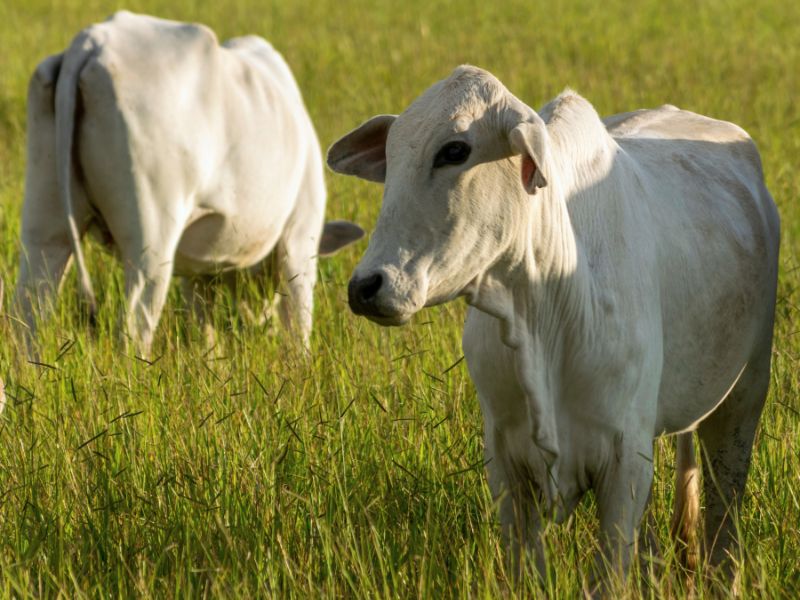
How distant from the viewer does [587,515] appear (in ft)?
11.7

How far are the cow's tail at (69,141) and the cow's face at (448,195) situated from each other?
2.45 metres

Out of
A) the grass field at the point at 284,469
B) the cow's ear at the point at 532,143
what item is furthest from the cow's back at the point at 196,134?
the cow's ear at the point at 532,143

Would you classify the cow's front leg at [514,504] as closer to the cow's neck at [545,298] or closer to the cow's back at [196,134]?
the cow's neck at [545,298]

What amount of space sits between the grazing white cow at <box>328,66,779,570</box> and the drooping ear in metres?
2.77

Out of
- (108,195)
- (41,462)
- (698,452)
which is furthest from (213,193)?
(698,452)

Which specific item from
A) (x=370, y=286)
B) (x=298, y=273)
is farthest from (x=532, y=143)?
(x=298, y=273)

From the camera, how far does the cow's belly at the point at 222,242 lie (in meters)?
5.61

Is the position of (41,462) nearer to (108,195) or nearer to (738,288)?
(108,195)

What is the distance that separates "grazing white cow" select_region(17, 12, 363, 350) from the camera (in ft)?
16.6

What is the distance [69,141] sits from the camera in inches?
196

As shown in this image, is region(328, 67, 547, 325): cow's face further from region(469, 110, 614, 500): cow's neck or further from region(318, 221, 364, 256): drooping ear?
region(318, 221, 364, 256): drooping ear

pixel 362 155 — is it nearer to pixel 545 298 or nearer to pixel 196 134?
pixel 545 298

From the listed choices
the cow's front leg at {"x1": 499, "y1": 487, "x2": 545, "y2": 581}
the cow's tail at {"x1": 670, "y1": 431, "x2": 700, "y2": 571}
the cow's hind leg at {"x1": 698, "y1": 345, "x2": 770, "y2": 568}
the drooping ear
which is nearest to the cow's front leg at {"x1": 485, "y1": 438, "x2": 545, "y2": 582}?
the cow's front leg at {"x1": 499, "y1": 487, "x2": 545, "y2": 581}

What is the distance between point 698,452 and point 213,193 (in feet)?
7.81
